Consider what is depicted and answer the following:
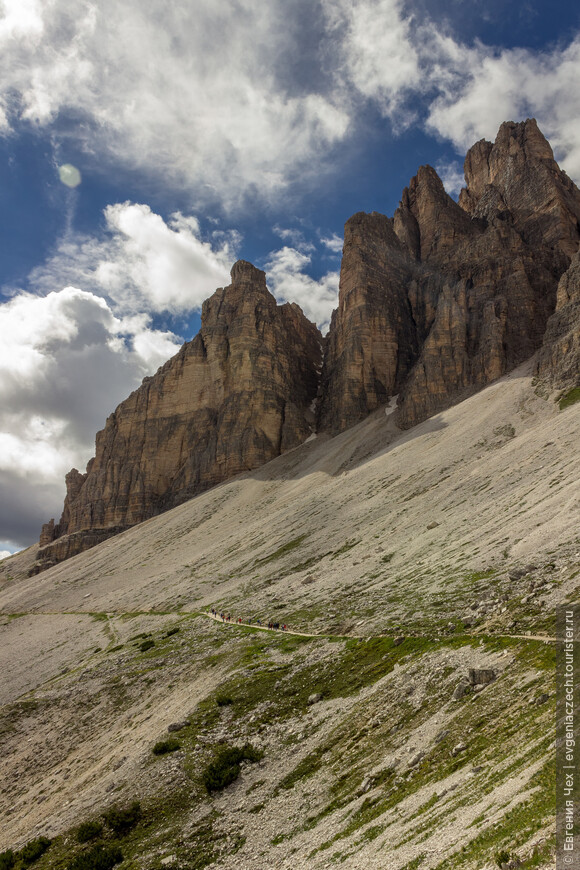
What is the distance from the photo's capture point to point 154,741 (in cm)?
2495

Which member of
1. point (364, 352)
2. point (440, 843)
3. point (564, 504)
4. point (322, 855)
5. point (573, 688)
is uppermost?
point (364, 352)

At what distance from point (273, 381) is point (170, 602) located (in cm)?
8307

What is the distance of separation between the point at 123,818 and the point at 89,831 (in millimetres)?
1340

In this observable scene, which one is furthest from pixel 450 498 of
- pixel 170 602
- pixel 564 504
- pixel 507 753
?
pixel 507 753

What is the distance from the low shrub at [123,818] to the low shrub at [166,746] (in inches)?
116

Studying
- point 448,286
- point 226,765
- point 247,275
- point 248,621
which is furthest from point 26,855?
point 247,275

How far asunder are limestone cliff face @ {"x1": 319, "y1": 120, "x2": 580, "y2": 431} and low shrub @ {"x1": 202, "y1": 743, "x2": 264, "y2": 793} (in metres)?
88.7

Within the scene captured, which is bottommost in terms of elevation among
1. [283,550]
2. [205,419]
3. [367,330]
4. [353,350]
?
[283,550]

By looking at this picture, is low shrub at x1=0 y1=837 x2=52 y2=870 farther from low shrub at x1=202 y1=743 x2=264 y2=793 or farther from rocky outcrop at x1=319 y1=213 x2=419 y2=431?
rocky outcrop at x1=319 y1=213 x2=419 y2=431

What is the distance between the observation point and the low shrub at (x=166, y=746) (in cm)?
2345

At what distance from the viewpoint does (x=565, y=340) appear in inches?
3282

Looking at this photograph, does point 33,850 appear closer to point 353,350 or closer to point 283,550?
point 283,550

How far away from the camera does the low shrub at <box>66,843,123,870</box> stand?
17797 mm

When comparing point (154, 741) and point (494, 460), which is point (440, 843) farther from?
point (494, 460)
